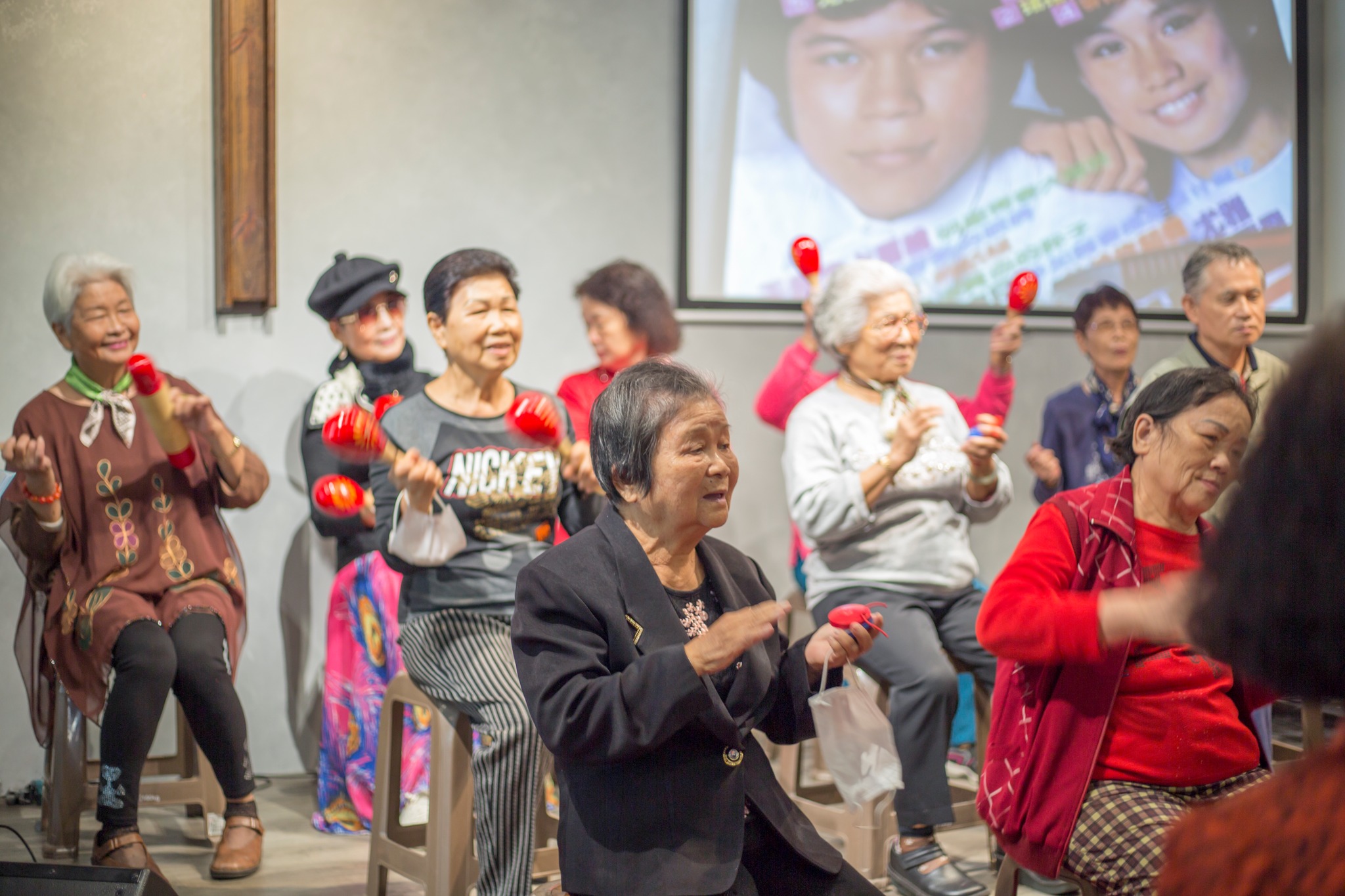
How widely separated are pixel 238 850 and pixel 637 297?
184 centimetres

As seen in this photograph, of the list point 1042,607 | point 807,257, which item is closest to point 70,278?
point 807,257

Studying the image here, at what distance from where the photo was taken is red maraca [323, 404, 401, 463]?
2.29m

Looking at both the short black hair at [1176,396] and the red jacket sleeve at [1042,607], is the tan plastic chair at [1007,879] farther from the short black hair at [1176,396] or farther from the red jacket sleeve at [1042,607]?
the short black hair at [1176,396]

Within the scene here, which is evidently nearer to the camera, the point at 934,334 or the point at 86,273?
the point at 86,273

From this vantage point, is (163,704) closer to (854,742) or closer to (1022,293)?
(854,742)

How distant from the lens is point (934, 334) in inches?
168

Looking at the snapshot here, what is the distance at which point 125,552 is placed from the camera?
2.87 metres

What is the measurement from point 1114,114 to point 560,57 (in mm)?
2069

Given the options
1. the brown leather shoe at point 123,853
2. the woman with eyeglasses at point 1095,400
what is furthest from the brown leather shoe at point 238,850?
the woman with eyeglasses at point 1095,400

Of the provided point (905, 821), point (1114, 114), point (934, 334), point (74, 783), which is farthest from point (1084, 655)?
point (1114, 114)

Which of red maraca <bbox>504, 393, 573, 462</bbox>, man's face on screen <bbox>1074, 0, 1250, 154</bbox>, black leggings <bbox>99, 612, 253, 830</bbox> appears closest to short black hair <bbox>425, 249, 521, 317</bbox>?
red maraca <bbox>504, 393, 573, 462</bbox>

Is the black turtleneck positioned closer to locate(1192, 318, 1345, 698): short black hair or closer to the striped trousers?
the striped trousers

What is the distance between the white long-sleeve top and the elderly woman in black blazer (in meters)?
1.08

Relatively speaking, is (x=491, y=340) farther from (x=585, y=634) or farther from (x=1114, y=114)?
(x=1114, y=114)
